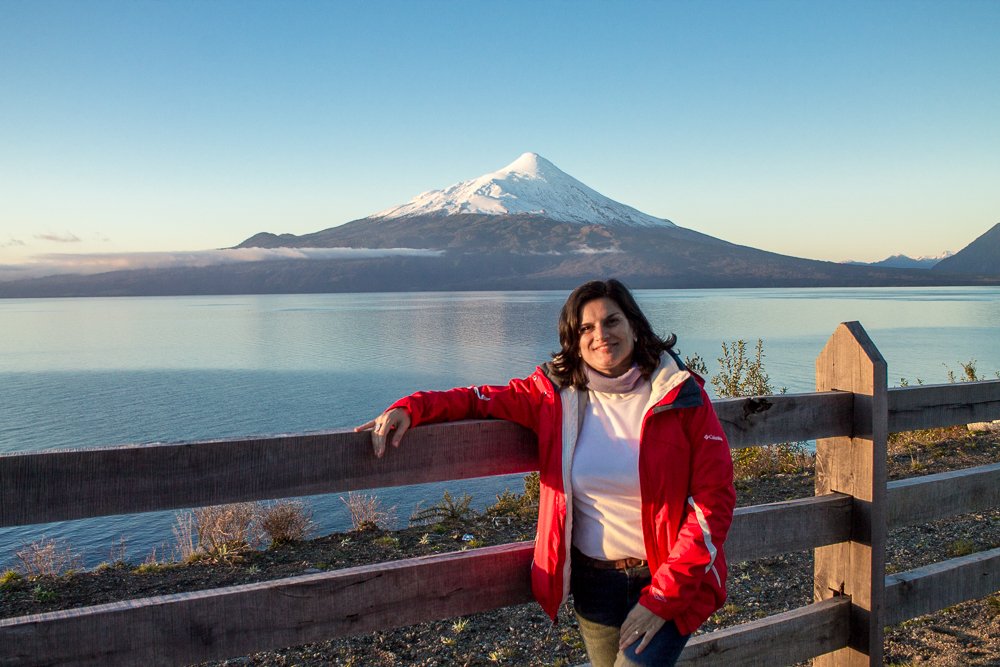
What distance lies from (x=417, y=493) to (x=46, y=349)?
127 feet

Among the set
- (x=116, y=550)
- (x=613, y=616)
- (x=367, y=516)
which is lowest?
(x=116, y=550)

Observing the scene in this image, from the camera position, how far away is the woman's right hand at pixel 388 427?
221 cm

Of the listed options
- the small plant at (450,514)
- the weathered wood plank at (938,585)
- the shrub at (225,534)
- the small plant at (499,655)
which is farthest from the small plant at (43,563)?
the weathered wood plank at (938,585)

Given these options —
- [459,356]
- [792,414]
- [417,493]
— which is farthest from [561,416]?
[459,356]

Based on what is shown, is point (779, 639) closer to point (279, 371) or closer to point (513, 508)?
point (513, 508)

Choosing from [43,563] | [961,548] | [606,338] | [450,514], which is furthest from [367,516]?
[606,338]

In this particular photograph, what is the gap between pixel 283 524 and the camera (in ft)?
24.6

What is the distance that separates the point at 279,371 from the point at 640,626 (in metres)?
29.8

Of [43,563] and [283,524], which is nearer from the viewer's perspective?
[43,563]

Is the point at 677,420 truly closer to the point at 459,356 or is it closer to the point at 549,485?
the point at 549,485

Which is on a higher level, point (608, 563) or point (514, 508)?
point (608, 563)

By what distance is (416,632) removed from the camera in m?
4.76

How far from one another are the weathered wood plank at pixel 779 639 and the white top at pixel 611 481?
710mm

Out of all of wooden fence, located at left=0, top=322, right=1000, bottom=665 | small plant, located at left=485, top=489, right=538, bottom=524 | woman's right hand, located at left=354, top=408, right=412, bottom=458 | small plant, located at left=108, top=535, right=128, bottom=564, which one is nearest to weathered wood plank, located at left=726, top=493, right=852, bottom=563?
wooden fence, located at left=0, top=322, right=1000, bottom=665
